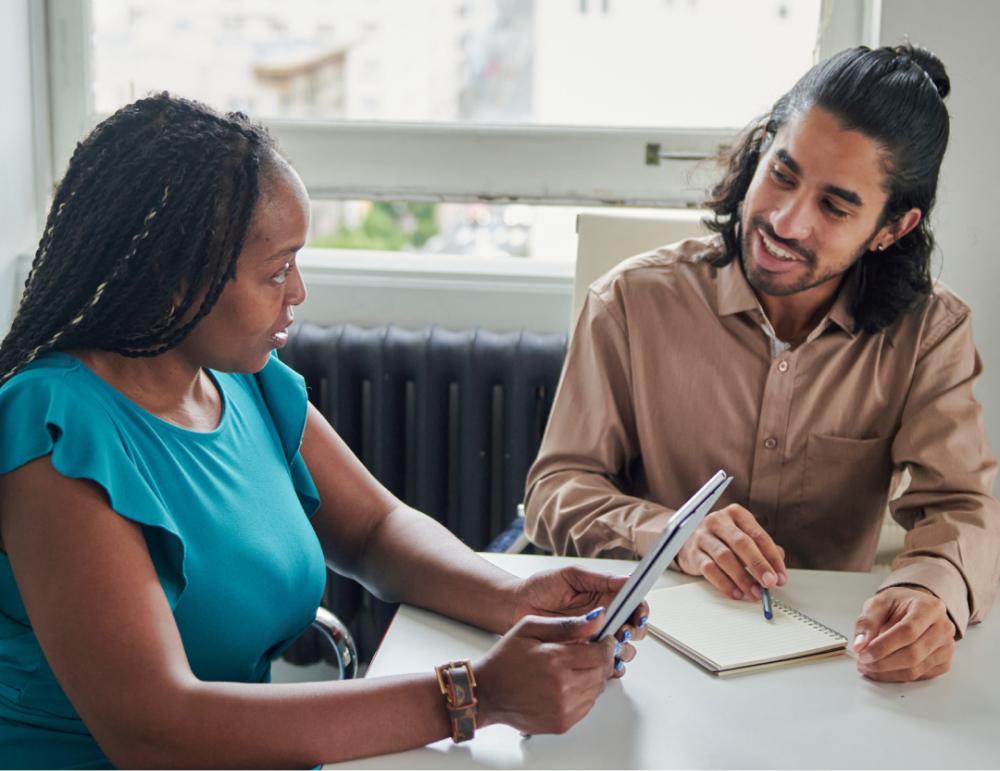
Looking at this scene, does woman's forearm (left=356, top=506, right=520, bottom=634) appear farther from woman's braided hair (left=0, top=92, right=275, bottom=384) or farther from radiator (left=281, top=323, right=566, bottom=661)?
radiator (left=281, top=323, right=566, bottom=661)

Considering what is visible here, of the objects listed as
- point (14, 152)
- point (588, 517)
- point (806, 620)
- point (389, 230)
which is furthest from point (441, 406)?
point (806, 620)

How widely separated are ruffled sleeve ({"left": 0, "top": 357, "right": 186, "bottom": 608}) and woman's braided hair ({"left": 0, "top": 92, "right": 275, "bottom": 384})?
58 millimetres

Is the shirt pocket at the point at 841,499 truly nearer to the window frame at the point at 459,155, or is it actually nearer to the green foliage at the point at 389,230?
the window frame at the point at 459,155

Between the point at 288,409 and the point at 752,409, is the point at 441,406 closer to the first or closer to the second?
the point at 752,409

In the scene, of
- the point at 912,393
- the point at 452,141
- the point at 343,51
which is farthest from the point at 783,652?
the point at 343,51

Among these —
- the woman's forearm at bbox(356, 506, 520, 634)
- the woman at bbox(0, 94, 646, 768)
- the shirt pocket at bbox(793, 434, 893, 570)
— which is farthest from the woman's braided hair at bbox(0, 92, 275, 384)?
the shirt pocket at bbox(793, 434, 893, 570)

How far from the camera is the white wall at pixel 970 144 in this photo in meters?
2.05

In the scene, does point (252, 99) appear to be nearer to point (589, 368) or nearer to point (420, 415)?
point (420, 415)

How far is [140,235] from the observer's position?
1.06m

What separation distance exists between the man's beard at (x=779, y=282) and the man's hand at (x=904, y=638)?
0.50 metres

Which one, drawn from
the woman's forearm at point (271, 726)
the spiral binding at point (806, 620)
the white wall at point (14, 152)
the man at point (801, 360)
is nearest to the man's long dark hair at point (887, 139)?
the man at point (801, 360)

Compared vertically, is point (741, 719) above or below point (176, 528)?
below

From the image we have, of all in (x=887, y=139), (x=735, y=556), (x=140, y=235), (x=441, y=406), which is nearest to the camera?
(x=140, y=235)

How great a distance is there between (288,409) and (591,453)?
490 millimetres
